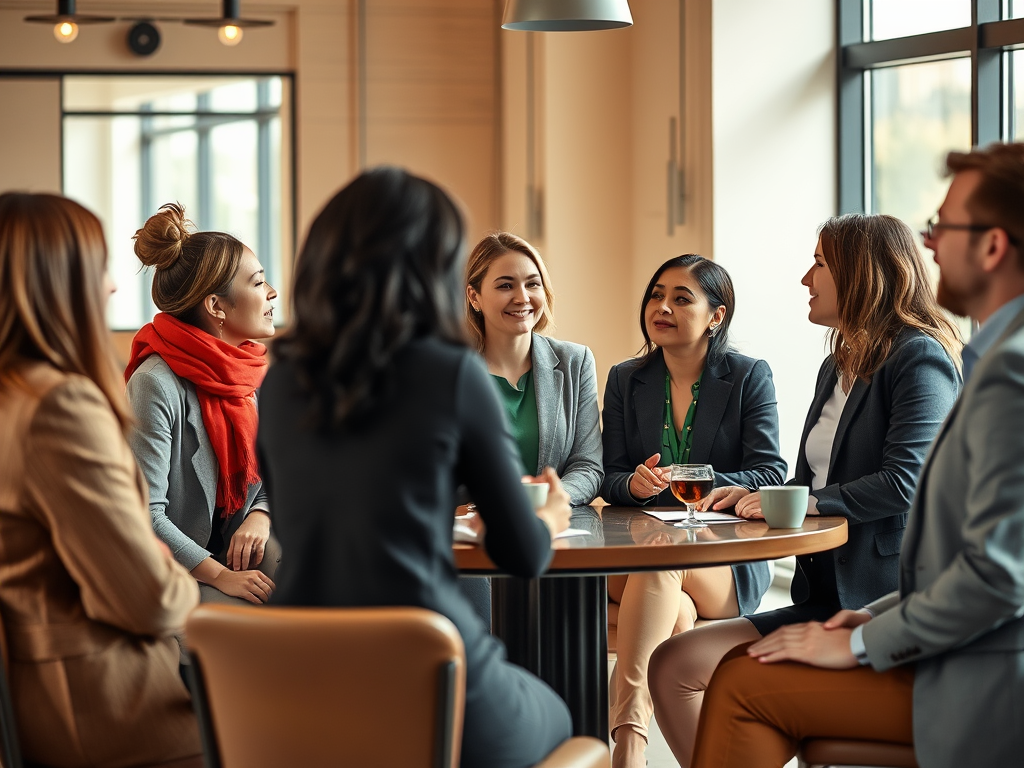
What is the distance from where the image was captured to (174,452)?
2789 mm

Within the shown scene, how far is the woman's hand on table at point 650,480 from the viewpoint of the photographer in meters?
2.71

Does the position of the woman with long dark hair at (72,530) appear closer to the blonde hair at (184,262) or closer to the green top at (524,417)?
the blonde hair at (184,262)

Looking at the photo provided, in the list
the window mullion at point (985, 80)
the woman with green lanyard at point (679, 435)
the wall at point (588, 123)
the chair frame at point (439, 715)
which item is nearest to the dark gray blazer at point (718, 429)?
the woman with green lanyard at point (679, 435)

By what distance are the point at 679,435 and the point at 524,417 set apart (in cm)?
40

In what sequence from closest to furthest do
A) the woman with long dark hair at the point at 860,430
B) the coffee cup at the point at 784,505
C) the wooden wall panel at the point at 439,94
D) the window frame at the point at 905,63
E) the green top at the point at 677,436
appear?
1. the coffee cup at the point at 784,505
2. the woman with long dark hair at the point at 860,430
3. the green top at the point at 677,436
4. the window frame at the point at 905,63
5. the wooden wall panel at the point at 439,94

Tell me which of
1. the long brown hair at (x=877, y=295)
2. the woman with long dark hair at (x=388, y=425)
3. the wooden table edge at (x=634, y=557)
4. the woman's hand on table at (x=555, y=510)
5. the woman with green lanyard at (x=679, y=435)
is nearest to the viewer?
the woman with long dark hair at (x=388, y=425)

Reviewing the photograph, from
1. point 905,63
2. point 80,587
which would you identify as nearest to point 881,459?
point 80,587

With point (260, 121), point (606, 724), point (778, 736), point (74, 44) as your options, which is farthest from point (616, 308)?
point (778, 736)

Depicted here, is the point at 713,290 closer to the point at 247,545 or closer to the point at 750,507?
the point at 750,507

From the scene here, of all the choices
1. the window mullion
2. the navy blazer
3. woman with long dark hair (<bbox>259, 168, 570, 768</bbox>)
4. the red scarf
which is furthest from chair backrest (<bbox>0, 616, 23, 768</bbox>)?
the window mullion

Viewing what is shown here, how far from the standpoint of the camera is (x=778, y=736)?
205 cm

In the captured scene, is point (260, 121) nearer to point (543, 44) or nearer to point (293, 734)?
point (543, 44)

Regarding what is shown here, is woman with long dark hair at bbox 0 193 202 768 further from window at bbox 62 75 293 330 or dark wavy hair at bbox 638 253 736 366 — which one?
window at bbox 62 75 293 330

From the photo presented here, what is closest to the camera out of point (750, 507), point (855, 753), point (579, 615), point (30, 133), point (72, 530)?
point (72, 530)
